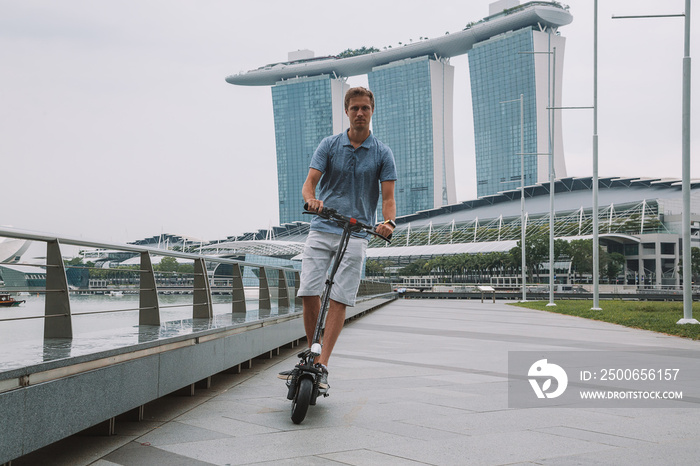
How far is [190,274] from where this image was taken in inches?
267

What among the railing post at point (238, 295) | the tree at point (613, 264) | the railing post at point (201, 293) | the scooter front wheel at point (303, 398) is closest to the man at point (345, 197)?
the scooter front wheel at point (303, 398)

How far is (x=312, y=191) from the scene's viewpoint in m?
4.71

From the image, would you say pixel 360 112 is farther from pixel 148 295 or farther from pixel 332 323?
pixel 148 295

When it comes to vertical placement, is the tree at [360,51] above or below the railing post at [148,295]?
above

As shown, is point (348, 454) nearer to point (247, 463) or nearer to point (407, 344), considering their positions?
point (247, 463)

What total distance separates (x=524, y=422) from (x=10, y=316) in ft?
10.3

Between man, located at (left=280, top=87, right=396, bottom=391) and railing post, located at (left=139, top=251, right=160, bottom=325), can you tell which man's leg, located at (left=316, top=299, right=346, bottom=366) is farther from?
railing post, located at (left=139, top=251, right=160, bottom=325)

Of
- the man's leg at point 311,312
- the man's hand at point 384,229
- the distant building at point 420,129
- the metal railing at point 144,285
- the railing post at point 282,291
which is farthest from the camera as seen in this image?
the distant building at point 420,129

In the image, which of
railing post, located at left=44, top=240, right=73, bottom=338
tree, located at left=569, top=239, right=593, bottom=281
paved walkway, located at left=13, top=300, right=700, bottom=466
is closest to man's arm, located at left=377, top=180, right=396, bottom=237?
paved walkway, located at left=13, top=300, right=700, bottom=466

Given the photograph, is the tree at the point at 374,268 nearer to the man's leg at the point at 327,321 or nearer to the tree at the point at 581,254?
the tree at the point at 581,254

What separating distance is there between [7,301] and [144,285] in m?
2.07

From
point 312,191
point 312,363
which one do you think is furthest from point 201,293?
point 312,363

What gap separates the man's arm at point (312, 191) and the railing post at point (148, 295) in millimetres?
1561

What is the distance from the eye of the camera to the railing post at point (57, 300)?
13.4ft
